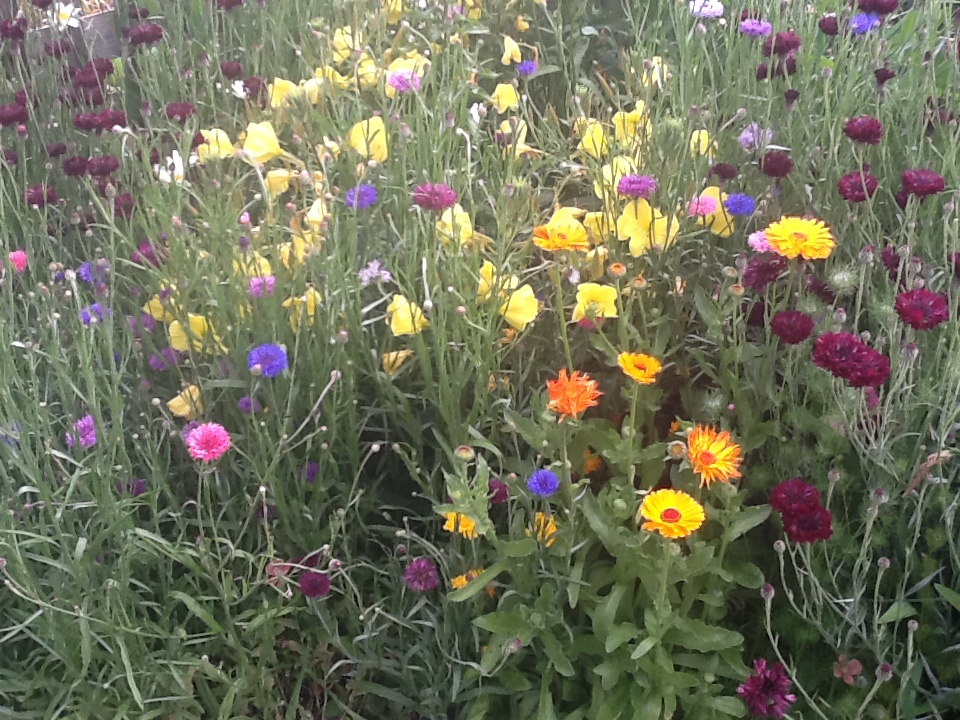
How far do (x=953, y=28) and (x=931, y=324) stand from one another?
1.70 m

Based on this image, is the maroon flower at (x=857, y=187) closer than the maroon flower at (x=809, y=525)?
No

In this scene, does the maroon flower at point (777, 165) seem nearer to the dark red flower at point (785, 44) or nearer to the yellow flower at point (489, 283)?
the dark red flower at point (785, 44)

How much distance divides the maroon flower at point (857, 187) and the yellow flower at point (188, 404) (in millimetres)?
1191

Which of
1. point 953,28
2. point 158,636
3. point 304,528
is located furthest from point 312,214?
point 953,28

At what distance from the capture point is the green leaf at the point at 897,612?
1242mm

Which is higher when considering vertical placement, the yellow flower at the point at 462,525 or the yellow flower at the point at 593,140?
the yellow flower at the point at 593,140

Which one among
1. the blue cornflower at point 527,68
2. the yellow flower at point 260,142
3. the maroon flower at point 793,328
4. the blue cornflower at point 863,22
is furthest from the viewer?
the blue cornflower at point 527,68

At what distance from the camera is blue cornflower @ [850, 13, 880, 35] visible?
1.83 m

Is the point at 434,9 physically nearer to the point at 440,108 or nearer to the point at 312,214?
the point at 440,108

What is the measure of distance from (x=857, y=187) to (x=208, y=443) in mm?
1156

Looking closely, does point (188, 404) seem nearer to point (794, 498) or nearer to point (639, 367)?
point (639, 367)

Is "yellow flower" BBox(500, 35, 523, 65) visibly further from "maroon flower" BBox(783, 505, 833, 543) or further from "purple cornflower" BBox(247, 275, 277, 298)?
"maroon flower" BBox(783, 505, 833, 543)

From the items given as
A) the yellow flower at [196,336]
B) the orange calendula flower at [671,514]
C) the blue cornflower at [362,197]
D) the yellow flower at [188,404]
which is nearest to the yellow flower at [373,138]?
the blue cornflower at [362,197]

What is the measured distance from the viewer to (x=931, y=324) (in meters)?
1.14
